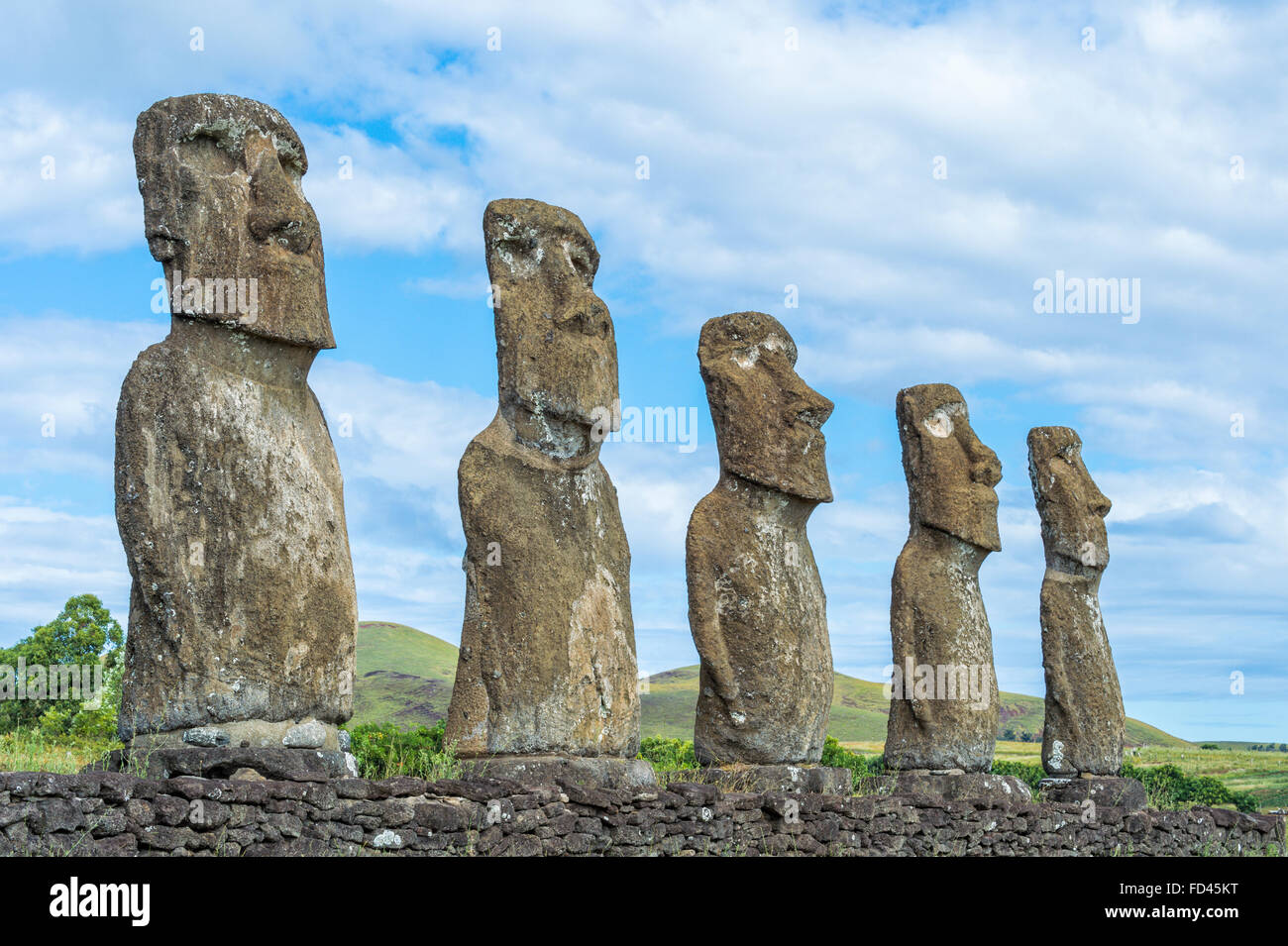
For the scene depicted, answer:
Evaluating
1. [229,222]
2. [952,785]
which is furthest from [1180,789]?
[229,222]

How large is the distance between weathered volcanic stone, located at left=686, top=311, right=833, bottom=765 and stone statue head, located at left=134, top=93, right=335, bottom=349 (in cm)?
463

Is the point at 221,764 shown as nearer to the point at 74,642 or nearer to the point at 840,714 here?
the point at 74,642

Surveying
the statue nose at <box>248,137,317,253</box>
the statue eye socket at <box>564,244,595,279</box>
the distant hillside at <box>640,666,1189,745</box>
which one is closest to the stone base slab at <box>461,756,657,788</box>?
the statue nose at <box>248,137,317,253</box>

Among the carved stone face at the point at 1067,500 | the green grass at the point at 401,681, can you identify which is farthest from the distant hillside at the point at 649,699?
the carved stone face at the point at 1067,500

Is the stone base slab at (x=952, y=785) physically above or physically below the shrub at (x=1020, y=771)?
above

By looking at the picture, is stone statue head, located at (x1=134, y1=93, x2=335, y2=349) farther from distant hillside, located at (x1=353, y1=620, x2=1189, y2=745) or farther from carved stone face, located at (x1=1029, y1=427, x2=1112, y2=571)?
distant hillside, located at (x1=353, y1=620, x2=1189, y2=745)

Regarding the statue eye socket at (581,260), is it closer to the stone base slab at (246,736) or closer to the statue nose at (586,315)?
the statue nose at (586,315)

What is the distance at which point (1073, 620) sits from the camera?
18109 millimetres

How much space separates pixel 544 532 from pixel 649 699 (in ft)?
140

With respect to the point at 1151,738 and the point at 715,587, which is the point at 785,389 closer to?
the point at 715,587

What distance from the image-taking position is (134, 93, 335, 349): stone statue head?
9.48 metres

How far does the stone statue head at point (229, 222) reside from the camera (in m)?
9.48

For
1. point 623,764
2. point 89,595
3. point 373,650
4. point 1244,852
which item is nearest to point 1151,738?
point 373,650

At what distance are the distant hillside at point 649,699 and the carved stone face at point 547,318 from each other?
79.0 feet
